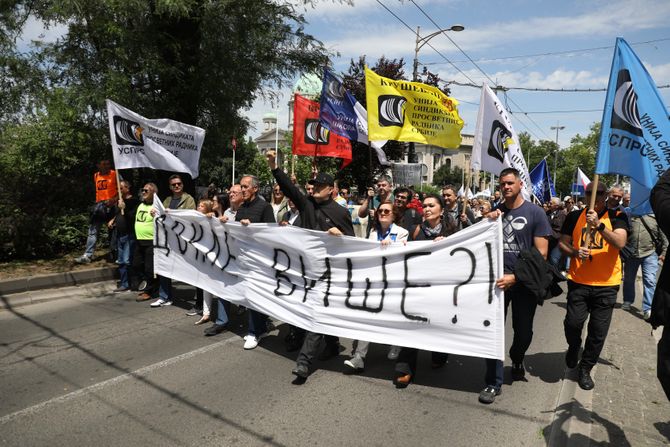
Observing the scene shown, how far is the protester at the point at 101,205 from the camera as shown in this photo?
9.08 metres

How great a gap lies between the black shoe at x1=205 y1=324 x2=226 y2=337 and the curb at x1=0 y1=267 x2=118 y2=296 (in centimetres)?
350

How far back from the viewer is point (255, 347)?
552 cm

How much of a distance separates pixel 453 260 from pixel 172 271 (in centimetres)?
419

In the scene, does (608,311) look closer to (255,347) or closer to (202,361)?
(255,347)

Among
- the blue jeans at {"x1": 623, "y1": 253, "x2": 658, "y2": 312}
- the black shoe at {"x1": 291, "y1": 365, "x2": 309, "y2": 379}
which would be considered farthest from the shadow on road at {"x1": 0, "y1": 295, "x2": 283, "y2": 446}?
the blue jeans at {"x1": 623, "y1": 253, "x2": 658, "y2": 312}

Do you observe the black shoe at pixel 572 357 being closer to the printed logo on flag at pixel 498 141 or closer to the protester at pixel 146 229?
the printed logo on flag at pixel 498 141

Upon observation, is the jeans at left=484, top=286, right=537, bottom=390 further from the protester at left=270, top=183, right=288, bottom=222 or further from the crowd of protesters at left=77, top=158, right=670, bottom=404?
the protester at left=270, top=183, right=288, bottom=222

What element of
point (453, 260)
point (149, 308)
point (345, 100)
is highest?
point (345, 100)

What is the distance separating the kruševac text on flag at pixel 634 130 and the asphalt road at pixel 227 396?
2.08 meters

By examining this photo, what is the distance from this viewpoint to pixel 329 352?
17.3ft

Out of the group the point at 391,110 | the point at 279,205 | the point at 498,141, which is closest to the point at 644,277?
the point at 498,141

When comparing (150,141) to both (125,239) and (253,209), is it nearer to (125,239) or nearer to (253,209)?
(125,239)

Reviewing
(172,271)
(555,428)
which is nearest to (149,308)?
(172,271)

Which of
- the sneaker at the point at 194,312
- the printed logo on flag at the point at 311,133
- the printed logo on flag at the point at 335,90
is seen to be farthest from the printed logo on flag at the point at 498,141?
the sneaker at the point at 194,312
